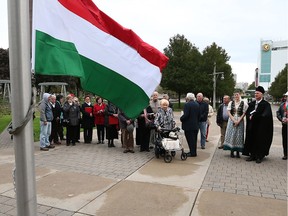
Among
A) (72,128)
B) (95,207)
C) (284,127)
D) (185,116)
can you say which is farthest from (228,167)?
(72,128)

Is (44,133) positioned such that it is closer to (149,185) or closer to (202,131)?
(149,185)

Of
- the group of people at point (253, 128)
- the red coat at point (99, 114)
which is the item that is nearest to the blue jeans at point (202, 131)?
the group of people at point (253, 128)

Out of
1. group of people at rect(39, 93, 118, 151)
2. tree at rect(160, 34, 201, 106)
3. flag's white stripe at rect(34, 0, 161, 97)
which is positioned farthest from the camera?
tree at rect(160, 34, 201, 106)

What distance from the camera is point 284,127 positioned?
8.76 metres

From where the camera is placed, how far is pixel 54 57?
263cm

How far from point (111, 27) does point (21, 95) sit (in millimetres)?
1656

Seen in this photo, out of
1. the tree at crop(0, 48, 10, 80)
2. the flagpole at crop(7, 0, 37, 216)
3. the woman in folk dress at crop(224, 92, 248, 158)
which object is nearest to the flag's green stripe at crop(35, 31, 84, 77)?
the flagpole at crop(7, 0, 37, 216)

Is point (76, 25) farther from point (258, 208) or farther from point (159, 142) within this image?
point (159, 142)

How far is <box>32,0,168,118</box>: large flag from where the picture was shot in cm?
261

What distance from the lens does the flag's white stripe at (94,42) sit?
265cm

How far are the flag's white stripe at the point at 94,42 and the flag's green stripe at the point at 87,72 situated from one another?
65mm

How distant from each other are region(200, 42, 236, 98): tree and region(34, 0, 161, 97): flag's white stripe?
35.8 m

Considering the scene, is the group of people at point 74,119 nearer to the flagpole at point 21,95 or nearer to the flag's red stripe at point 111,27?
the flag's red stripe at point 111,27

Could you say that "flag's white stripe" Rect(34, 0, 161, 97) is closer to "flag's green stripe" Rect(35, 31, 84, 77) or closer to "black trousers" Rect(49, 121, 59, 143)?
"flag's green stripe" Rect(35, 31, 84, 77)
